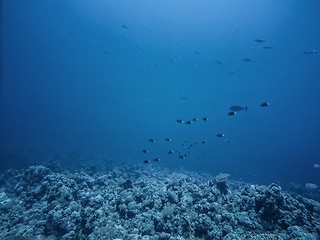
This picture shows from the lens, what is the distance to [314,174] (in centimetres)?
5531

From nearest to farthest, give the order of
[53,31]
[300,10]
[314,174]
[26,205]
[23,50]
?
[26,205] → [300,10] → [314,174] → [53,31] → [23,50]

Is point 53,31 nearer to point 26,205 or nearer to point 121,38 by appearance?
point 121,38

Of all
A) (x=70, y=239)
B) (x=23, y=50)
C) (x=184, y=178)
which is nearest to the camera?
(x=70, y=239)

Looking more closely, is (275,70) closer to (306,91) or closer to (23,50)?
(306,91)

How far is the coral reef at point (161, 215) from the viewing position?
285 inches

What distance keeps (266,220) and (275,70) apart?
90077 mm

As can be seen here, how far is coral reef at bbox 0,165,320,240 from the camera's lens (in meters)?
7.25

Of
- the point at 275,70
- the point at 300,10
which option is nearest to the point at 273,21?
the point at 300,10

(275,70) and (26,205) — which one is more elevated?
(275,70)

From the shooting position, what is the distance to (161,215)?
8312mm

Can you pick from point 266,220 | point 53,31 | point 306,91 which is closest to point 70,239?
point 266,220

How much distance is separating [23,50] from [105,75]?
43.3 m

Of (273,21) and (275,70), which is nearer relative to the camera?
(273,21)

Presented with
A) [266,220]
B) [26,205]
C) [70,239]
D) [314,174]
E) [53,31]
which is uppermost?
[53,31]
